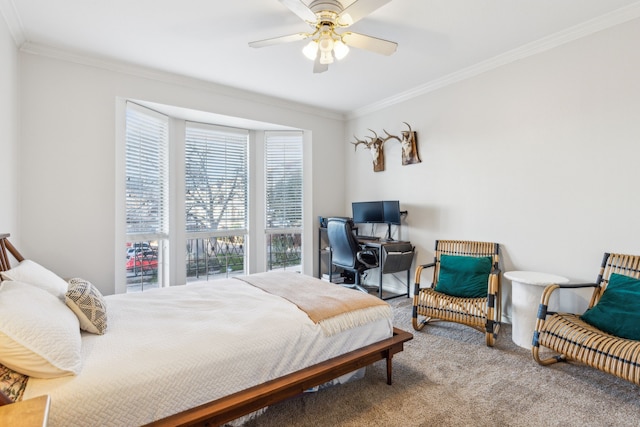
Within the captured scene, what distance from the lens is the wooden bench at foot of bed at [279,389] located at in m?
1.41

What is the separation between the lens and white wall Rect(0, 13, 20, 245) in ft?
7.76

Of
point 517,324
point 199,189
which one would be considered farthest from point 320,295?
point 199,189

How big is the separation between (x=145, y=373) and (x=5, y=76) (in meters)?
2.62

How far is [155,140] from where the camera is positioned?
12.6 feet

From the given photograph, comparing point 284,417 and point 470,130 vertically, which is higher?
point 470,130

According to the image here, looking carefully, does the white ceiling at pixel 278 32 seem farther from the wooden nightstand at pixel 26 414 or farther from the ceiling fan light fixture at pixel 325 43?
the wooden nightstand at pixel 26 414

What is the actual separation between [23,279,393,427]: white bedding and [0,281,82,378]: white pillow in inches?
2.0

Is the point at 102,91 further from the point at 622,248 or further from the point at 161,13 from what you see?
the point at 622,248

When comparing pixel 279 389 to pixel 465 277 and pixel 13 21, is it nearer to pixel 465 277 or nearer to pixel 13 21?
pixel 465 277

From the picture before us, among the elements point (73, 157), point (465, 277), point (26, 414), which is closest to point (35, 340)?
point (26, 414)

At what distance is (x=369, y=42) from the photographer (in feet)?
7.63

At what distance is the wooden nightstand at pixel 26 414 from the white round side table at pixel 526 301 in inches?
120

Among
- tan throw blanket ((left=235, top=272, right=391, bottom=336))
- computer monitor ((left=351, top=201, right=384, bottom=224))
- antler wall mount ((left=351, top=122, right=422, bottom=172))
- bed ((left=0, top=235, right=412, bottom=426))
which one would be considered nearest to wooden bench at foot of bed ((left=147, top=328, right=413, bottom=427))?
bed ((left=0, top=235, right=412, bottom=426))

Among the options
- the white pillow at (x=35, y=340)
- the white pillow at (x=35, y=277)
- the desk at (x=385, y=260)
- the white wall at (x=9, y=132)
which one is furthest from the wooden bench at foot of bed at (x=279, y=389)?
the white wall at (x=9, y=132)
